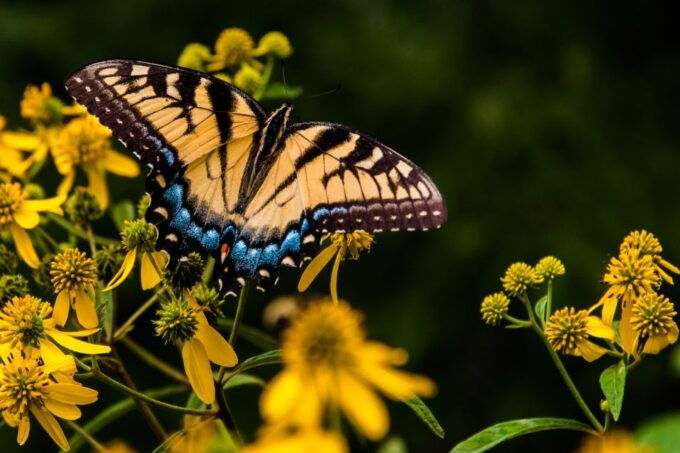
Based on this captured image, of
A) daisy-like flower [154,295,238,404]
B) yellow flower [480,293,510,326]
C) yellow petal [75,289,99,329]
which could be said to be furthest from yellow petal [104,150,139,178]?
yellow flower [480,293,510,326]

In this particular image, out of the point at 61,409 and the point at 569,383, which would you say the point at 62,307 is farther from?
the point at 569,383

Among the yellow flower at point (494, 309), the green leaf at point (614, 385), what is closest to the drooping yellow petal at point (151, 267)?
the yellow flower at point (494, 309)

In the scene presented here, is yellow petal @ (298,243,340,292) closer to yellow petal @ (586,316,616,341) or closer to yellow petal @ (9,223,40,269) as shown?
yellow petal @ (586,316,616,341)

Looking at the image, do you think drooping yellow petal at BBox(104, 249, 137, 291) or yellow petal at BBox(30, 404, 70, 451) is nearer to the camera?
yellow petal at BBox(30, 404, 70, 451)

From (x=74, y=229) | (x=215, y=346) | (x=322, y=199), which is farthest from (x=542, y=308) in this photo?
(x=74, y=229)

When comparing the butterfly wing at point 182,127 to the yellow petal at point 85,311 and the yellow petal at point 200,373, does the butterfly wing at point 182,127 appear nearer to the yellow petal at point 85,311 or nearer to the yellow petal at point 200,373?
the yellow petal at point 85,311

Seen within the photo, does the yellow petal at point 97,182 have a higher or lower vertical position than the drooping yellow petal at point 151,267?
higher
